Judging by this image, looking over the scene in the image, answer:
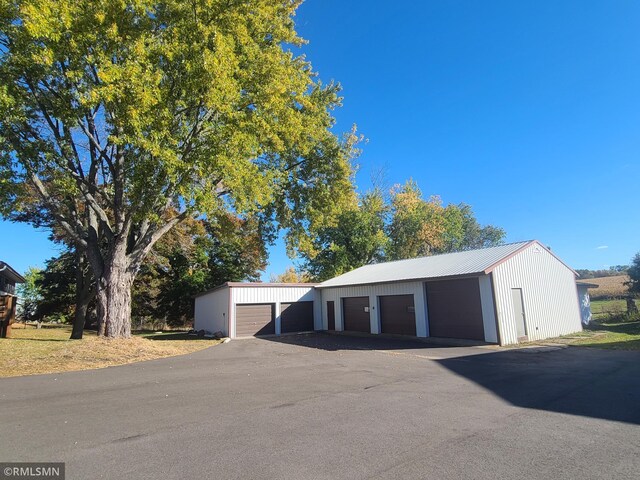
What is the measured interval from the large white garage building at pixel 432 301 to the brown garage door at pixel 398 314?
2.0 inches

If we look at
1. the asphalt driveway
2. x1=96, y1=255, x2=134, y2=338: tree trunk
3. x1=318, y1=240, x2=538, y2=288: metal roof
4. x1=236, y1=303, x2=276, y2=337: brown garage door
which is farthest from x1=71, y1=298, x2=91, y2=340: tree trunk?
x1=318, y1=240, x2=538, y2=288: metal roof

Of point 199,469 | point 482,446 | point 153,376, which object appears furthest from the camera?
point 153,376

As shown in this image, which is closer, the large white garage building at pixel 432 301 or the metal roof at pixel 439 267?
the large white garage building at pixel 432 301

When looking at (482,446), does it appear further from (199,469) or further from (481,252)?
(481,252)

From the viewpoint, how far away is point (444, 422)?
5.36m

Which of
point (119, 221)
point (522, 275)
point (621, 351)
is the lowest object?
point (621, 351)

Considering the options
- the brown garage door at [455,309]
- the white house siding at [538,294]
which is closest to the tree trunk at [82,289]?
the brown garage door at [455,309]

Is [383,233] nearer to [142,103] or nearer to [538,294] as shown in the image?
[538,294]

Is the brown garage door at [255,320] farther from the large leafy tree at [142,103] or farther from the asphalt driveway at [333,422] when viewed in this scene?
the asphalt driveway at [333,422]

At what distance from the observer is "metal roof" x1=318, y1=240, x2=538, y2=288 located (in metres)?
16.3

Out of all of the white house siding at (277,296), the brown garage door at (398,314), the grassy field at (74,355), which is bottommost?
the grassy field at (74,355)

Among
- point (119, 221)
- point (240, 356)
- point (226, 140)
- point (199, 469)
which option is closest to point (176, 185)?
point (226, 140)

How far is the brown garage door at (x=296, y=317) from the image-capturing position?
2394 cm

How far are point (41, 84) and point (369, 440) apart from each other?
16.6 metres
